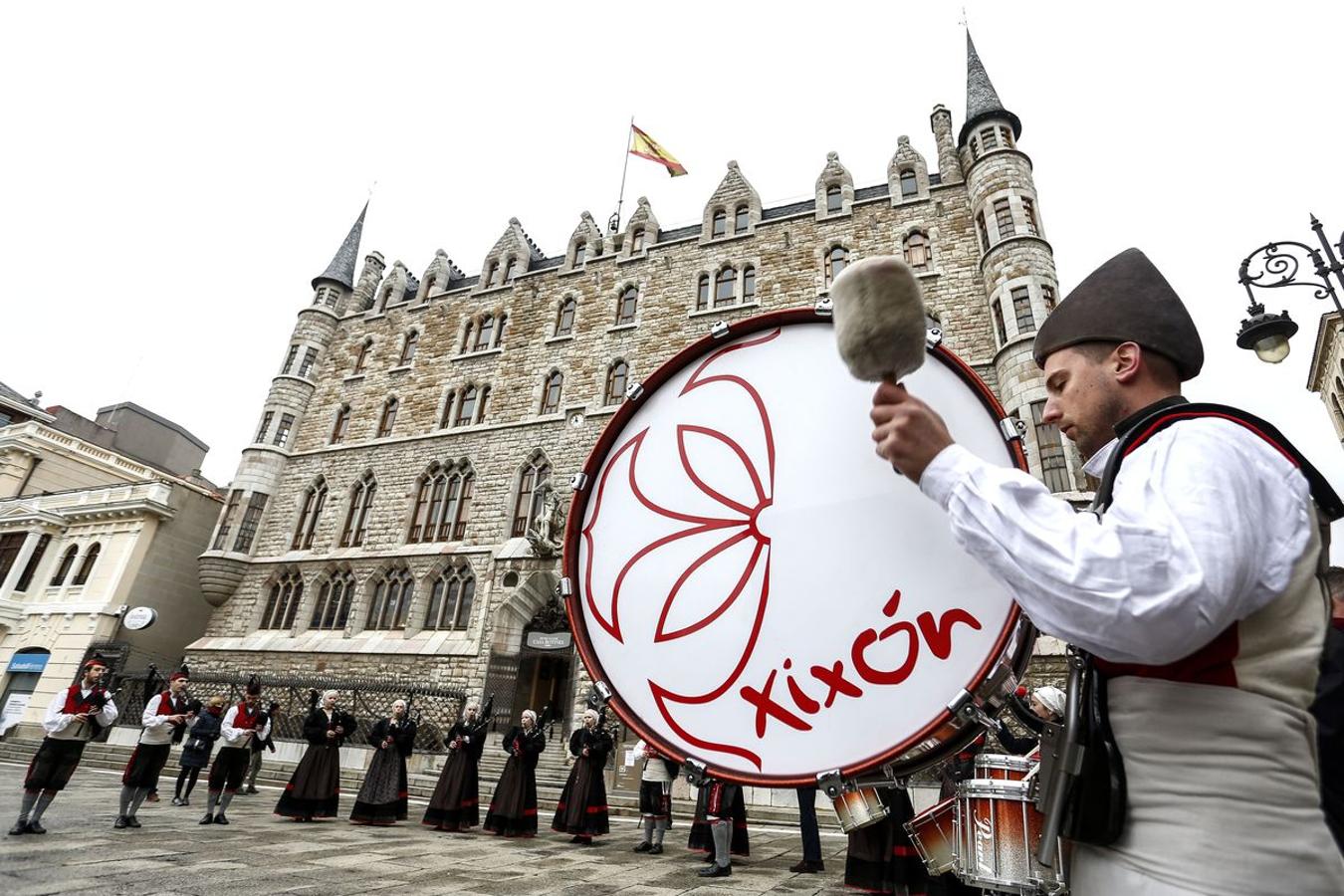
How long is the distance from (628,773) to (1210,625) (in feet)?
40.1

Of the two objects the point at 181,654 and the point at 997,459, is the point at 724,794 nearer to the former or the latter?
the point at 997,459

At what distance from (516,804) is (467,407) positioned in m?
13.4

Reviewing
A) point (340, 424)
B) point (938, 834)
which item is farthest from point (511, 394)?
point (938, 834)

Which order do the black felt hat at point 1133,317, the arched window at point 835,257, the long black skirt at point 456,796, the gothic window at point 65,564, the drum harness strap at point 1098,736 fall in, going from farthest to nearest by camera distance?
the gothic window at point 65,564 → the arched window at point 835,257 → the long black skirt at point 456,796 → the black felt hat at point 1133,317 → the drum harness strap at point 1098,736

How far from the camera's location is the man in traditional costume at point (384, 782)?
7.88m

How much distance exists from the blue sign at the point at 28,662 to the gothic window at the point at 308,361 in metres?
10.5

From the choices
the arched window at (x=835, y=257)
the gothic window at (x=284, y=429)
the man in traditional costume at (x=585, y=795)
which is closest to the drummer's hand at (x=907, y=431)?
the man in traditional costume at (x=585, y=795)

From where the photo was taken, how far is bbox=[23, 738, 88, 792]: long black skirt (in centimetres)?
560

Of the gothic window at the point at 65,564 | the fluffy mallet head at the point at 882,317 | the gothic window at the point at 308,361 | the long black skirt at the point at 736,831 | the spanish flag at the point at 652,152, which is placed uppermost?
the spanish flag at the point at 652,152

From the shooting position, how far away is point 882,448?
983 mm

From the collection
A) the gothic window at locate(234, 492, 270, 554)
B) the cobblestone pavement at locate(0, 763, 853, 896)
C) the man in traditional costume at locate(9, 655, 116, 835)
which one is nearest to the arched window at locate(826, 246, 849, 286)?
the cobblestone pavement at locate(0, 763, 853, 896)

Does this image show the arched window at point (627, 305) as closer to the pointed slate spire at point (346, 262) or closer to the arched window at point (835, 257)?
the arched window at point (835, 257)

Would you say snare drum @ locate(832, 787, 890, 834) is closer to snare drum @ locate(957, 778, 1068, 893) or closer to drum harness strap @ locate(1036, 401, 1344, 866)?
drum harness strap @ locate(1036, 401, 1344, 866)

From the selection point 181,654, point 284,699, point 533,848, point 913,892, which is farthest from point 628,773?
point 181,654
